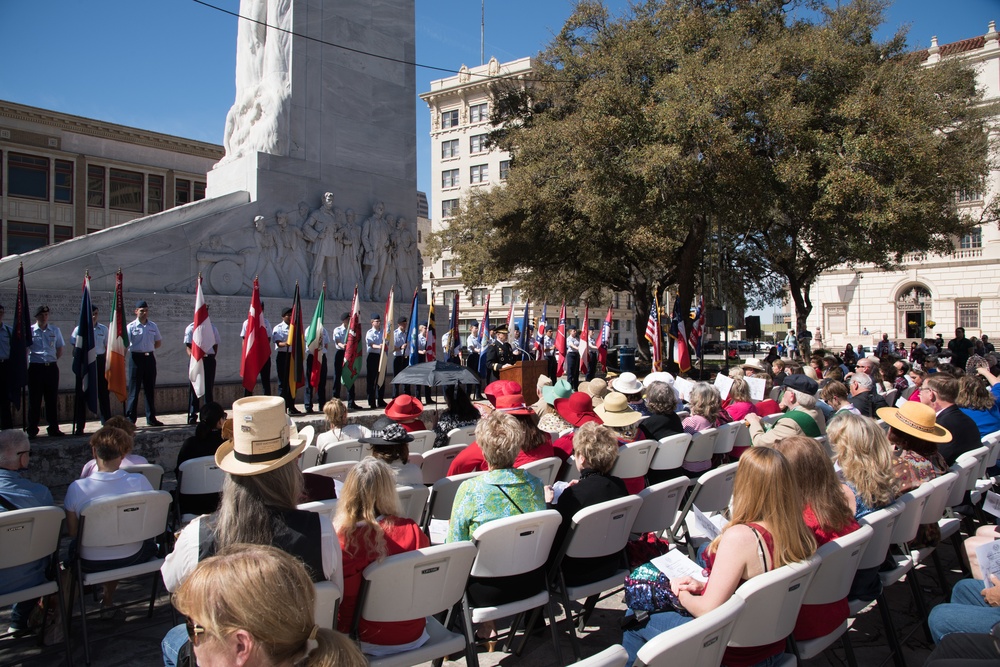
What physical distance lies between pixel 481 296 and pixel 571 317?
8305 mm

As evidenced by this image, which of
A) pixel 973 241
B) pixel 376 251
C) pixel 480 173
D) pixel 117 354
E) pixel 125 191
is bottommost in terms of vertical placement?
pixel 117 354

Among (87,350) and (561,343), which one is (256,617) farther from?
(561,343)

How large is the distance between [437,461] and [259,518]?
3.06m

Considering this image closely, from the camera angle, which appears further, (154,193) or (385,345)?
(154,193)

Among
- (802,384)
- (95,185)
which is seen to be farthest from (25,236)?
(802,384)

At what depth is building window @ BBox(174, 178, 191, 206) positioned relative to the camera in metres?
45.0

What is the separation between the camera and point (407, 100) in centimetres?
1689

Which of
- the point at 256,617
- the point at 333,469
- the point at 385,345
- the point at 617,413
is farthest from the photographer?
the point at 385,345

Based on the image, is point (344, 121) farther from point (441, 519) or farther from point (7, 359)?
point (441, 519)

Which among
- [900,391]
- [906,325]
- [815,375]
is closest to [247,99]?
[815,375]

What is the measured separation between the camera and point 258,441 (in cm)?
269

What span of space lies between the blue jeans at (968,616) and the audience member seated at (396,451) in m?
2.93

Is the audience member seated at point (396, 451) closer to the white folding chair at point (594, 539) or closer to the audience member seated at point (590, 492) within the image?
the audience member seated at point (590, 492)

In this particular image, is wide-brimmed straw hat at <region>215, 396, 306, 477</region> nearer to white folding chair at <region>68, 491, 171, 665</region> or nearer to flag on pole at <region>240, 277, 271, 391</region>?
white folding chair at <region>68, 491, 171, 665</region>
